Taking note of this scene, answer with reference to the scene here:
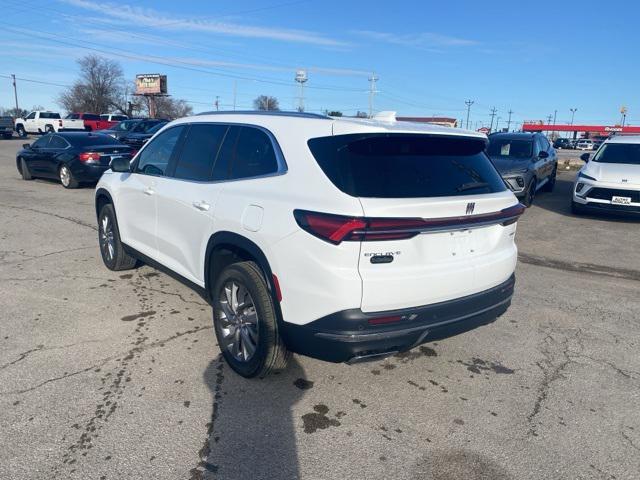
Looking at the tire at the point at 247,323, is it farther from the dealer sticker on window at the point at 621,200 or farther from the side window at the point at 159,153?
the dealer sticker on window at the point at 621,200

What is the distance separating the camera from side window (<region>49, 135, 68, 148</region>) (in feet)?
44.4

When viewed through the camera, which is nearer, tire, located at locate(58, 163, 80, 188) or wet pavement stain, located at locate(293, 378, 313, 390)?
wet pavement stain, located at locate(293, 378, 313, 390)

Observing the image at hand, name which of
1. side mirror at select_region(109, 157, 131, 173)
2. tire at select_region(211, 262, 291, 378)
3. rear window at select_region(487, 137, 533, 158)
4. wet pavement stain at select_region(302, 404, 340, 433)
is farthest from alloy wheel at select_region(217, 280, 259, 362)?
rear window at select_region(487, 137, 533, 158)

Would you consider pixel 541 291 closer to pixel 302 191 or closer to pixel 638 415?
pixel 638 415

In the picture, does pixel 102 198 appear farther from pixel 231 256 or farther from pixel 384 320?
pixel 384 320

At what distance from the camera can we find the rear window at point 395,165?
2857 millimetres

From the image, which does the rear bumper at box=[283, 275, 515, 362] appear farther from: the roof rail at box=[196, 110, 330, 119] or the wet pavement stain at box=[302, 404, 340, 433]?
the roof rail at box=[196, 110, 330, 119]

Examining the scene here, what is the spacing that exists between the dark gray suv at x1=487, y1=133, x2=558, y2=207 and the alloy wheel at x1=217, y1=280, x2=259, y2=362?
27.4 feet

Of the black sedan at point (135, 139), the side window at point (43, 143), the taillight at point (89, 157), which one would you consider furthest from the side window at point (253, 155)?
the black sedan at point (135, 139)

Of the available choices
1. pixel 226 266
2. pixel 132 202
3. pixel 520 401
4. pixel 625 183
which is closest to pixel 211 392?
pixel 226 266

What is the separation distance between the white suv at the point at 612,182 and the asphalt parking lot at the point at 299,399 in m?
5.14

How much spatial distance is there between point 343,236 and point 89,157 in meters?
12.2

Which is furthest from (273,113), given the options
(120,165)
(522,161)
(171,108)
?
(171,108)

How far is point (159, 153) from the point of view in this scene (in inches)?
187
